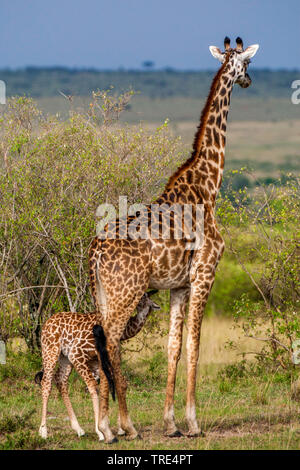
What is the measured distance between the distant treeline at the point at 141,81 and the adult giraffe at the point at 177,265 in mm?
62495

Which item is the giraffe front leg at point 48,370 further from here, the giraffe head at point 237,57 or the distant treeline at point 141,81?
the distant treeline at point 141,81

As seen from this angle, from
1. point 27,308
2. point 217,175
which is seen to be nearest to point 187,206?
point 217,175

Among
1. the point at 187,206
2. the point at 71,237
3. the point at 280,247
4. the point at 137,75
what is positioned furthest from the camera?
the point at 137,75

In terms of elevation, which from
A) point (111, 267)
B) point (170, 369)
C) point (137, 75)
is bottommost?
point (170, 369)

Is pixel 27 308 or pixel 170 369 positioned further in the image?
pixel 27 308

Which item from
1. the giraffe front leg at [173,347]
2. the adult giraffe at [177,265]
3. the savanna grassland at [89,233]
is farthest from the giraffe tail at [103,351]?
the savanna grassland at [89,233]

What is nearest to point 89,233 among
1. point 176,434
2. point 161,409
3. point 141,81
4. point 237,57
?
point 161,409

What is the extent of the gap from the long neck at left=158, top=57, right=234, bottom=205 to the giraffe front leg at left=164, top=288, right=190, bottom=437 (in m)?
1.10

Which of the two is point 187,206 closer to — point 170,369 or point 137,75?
point 170,369

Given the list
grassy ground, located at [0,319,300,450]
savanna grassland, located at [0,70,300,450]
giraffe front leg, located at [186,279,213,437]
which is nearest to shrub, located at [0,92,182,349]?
savanna grassland, located at [0,70,300,450]

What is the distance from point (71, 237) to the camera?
11398 mm

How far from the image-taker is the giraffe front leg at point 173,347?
27.5 ft

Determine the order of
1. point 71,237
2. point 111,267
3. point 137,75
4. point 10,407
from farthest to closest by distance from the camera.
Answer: point 137,75
point 71,237
point 10,407
point 111,267

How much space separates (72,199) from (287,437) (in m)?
5.13
